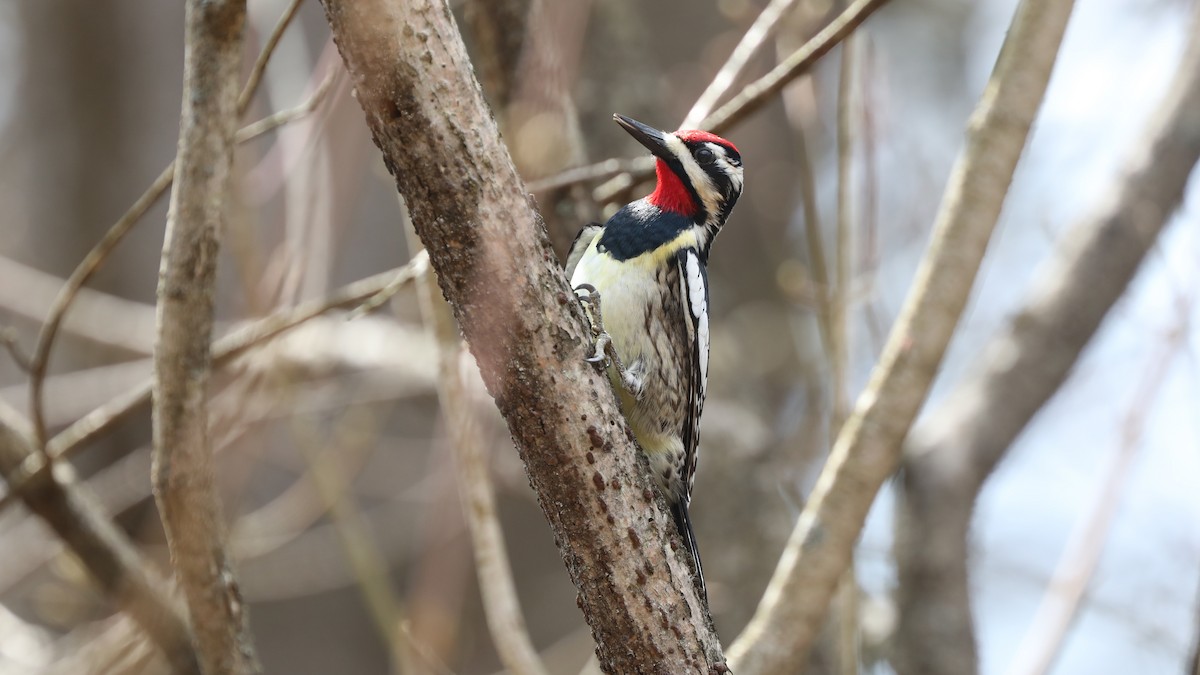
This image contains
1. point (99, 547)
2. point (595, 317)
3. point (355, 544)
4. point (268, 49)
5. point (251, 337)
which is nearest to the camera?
point (268, 49)

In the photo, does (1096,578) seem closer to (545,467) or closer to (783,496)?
(783,496)

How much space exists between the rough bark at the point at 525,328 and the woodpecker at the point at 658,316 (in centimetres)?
88

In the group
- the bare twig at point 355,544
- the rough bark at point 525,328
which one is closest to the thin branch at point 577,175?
the rough bark at point 525,328

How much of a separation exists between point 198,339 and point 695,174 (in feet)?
4.96

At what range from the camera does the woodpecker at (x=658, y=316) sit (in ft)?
9.37

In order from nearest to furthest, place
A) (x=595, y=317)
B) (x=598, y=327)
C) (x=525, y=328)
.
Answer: (x=525, y=328) < (x=598, y=327) < (x=595, y=317)

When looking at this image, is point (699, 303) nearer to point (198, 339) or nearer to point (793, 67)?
point (793, 67)

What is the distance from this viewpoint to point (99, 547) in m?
3.04

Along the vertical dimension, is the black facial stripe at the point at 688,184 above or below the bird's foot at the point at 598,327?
above

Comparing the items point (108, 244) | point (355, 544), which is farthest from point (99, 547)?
point (108, 244)

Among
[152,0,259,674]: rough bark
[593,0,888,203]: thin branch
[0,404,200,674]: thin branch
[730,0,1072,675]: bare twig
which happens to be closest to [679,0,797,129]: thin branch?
[593,0,888,203]: thin branch

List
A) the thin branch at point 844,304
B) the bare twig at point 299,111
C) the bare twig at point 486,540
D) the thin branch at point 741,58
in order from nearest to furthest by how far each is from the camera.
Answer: the bare twig at point 299,111 → the bare twig at point 486,540 → the thin branch at point 741,58 → the thin branch at point 844,304

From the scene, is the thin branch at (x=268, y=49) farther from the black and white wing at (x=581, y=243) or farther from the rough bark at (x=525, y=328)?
the black and white wing at (x=581, y=243)

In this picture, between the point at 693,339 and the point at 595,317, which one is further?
the point at 693,339
